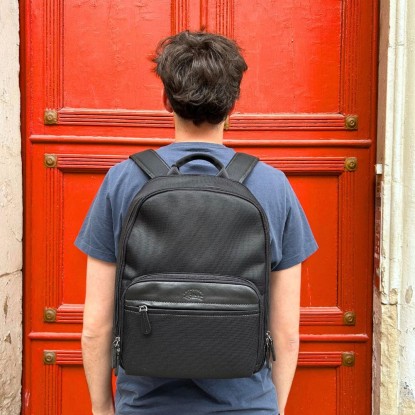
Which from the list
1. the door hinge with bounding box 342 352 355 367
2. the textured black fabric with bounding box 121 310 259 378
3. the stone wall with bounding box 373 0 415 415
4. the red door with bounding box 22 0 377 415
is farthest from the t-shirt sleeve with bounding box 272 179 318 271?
the door hinge with bounding box 342 352 355 367

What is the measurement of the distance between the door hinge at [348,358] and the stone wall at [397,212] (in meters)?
0.19

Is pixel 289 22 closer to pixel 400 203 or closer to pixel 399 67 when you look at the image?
pixel 399 67

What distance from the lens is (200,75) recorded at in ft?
4.49

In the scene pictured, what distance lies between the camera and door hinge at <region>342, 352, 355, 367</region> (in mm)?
2594

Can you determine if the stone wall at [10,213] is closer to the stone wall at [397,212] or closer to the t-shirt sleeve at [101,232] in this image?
the t-shirt sleeve at [101,232]

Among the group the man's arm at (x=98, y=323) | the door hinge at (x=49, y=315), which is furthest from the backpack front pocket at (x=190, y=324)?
the door hinge at (x=49, y=315)

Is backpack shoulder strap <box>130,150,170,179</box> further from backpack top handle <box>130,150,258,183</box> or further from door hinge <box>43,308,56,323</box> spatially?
door hinge <box>43,308,56,323</box>

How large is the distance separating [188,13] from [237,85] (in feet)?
4.18

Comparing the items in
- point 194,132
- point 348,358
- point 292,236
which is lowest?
point 348,358

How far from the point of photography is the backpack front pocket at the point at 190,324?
1.32 meters

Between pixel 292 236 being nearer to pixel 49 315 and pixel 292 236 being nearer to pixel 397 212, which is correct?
pixel 397 212

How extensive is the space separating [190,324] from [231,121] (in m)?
1.40

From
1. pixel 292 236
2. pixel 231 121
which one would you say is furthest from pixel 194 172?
pixel 231 121

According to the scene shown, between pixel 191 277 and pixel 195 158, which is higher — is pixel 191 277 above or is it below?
below
